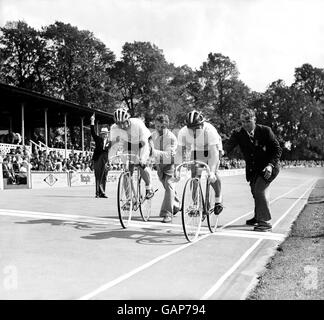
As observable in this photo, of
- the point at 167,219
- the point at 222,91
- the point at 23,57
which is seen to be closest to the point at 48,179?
the point at 167,219

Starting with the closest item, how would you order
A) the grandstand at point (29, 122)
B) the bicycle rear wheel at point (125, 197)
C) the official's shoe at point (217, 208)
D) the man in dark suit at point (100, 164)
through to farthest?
the official's shoe at point (217, 208) → the bicycle rear wheel at point (125, 197) → the man in dark suit at point (100, 164) → the grandstand at point (29, 122)

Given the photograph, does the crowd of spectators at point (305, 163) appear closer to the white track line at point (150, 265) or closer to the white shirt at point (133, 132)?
the white shirt at point (133, 132)

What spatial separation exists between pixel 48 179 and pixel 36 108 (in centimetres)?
1660

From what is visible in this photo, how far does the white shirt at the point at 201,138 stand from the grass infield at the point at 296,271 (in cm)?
203

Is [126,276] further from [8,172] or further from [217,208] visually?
[8,172]

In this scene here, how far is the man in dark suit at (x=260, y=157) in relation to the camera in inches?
319

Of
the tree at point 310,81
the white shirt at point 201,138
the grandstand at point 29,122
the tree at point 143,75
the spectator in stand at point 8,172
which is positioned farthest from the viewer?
the tree at point 310,81

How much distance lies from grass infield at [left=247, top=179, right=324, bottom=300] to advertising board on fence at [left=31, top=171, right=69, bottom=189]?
595 inches

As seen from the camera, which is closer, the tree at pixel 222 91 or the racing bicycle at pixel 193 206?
the racing bicycle at pixel 193 206

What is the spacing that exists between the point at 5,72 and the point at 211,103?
3893 centimetres

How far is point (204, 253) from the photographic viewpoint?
20.1ft

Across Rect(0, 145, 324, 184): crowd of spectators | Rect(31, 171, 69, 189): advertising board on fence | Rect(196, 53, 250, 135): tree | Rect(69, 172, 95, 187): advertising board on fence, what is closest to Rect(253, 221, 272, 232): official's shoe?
Rect(0, 145, 324, 184): crowd of spectators

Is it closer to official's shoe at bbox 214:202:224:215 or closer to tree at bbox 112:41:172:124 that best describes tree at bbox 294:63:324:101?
tree at bbox 112:41:172:124

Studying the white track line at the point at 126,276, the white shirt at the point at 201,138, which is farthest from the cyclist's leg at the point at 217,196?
the white track line at the point at 126,276
